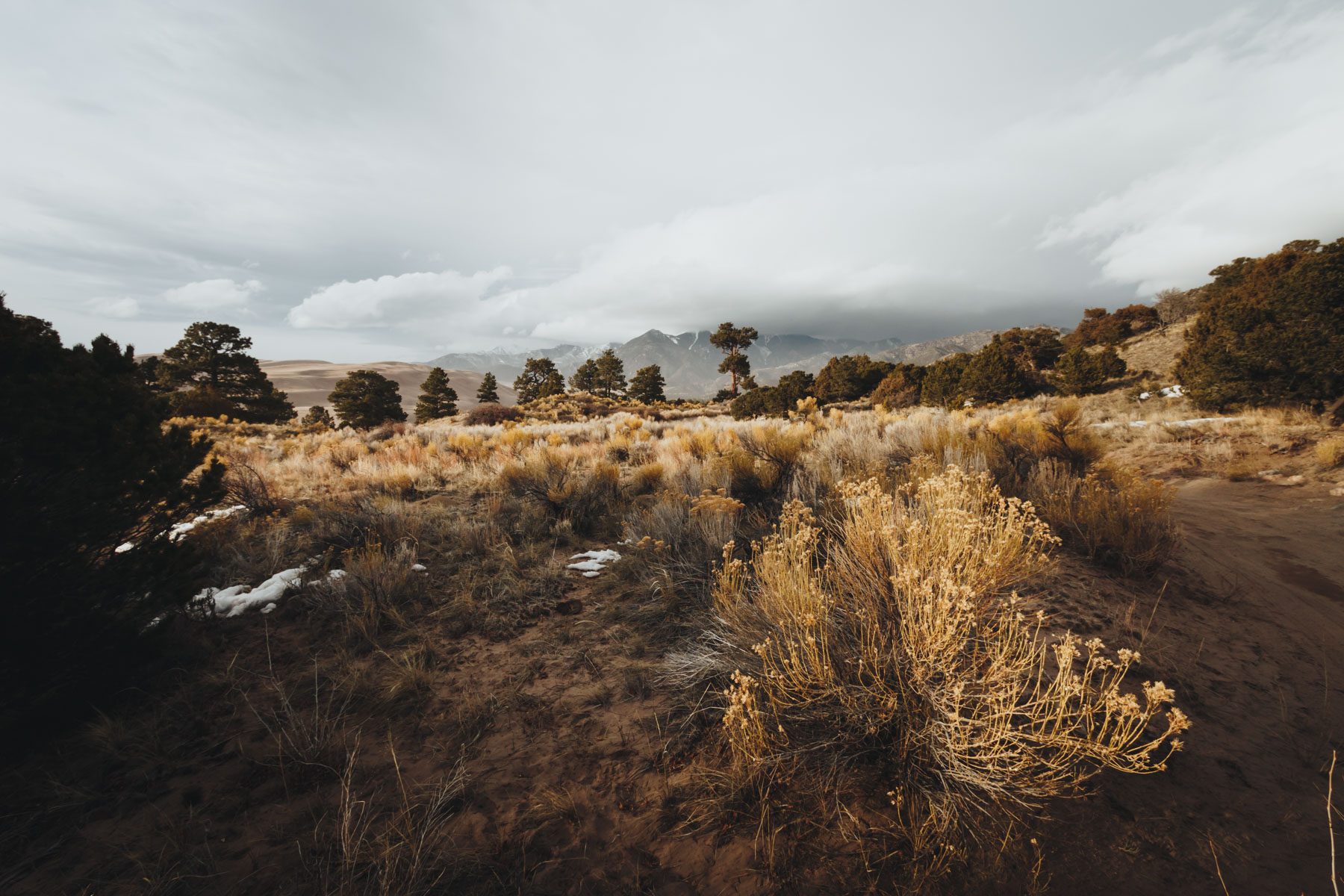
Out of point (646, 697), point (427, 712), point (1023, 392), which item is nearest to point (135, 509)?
point (427, 712)

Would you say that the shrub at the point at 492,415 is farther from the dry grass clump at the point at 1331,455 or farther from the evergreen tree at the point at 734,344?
the dry grass clump at the point at 1331,455

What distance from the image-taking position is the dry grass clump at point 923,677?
1.88 metres

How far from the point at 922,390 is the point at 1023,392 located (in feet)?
17.3

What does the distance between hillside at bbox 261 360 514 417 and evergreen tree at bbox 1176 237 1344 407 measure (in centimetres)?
9094

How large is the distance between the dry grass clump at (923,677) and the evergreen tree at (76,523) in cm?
346

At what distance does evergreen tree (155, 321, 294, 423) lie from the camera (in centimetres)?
3112

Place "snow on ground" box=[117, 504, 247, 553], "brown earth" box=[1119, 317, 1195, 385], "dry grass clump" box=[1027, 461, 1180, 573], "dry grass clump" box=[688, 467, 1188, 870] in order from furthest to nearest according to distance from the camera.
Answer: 1. "brown earth" box=[1119, 317, 1195, 385]
2. "snow on ground" box=[117, 504, 247, 553]
3. "dry grass clump" box=[1027, 461, 1180, 573]
4. "dry grass clump" box=[688, 467, 1188, 870]

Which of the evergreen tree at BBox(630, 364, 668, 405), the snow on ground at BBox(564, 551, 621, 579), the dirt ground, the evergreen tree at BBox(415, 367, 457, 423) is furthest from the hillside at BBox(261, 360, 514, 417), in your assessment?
the dirt ground

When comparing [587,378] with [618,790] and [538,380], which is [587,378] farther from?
[618,790]

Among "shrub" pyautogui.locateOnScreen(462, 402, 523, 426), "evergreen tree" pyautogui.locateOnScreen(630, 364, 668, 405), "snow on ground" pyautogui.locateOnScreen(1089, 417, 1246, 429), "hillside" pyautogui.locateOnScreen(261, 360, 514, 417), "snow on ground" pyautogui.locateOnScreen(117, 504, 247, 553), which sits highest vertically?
"hillside" pyautogui.locateOnScreen(261, 360, 514, 417)

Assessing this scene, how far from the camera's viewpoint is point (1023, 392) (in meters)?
26.3

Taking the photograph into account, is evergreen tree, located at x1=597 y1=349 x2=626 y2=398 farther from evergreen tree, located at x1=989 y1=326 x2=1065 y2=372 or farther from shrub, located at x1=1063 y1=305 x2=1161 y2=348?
shrub, located at x1=1063 y1=305 x2=1161 y2=348

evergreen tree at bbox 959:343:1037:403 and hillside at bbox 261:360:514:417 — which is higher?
hillside at bbox 261:360:514:417

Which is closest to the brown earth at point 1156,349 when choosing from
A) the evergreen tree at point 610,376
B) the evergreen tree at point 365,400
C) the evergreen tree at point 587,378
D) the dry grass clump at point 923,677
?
the dry grass clump at point 923,677
